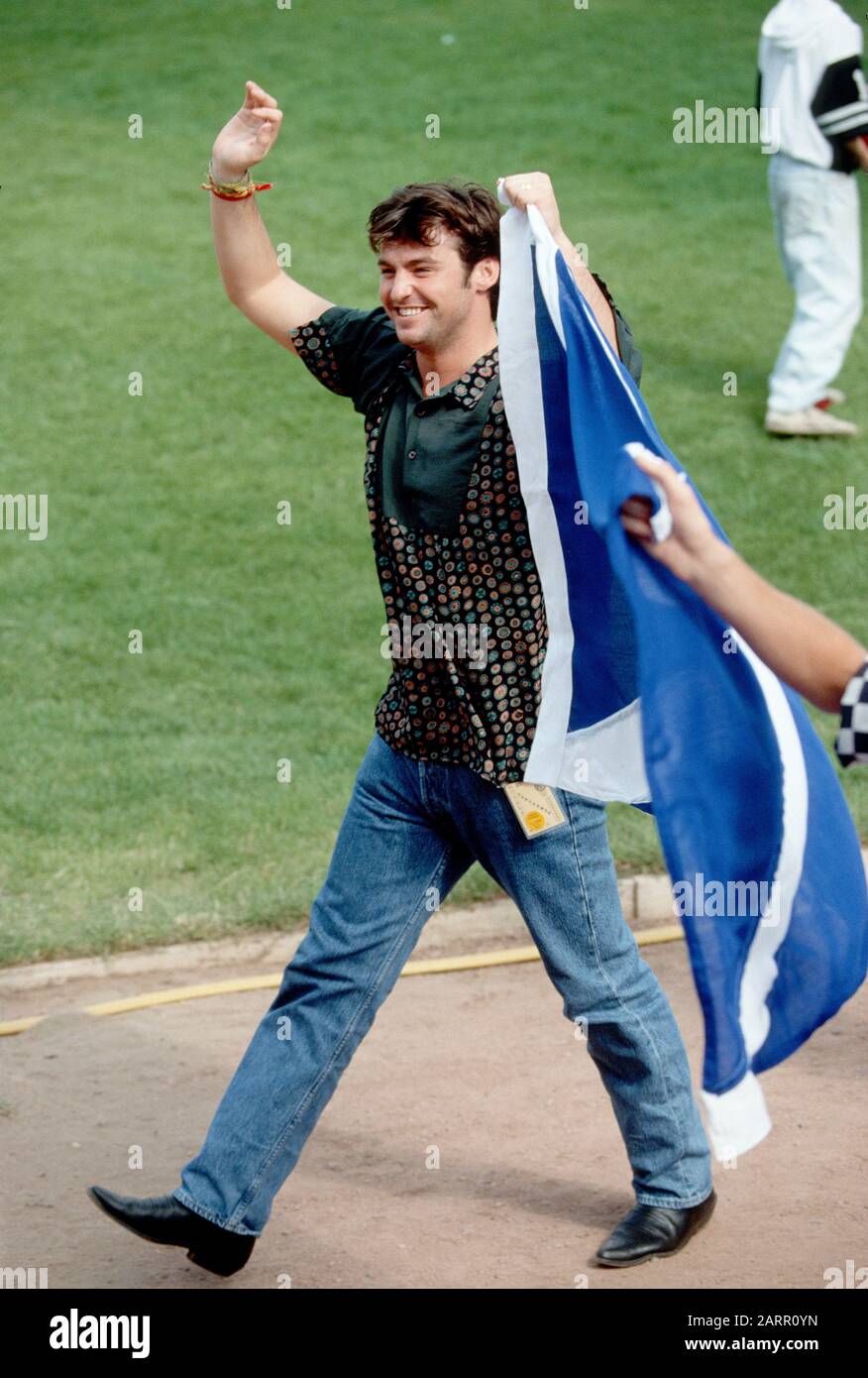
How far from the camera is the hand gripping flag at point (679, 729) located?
11.6 feet

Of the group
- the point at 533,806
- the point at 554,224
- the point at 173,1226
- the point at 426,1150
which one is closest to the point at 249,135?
the point at 554,224

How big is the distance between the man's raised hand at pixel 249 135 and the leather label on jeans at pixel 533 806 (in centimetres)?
158

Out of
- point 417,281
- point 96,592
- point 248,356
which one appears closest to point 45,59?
point 248,356

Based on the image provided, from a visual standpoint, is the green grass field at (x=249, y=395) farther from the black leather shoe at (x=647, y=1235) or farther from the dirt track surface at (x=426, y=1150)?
the black leather shoe at (x=647, y=1235)

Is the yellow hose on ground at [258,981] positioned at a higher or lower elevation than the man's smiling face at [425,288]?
lower

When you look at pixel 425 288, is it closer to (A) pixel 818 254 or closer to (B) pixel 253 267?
(B) pixel 253 267

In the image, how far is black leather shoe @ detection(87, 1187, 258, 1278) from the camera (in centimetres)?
443

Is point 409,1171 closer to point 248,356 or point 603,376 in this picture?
point 603,376

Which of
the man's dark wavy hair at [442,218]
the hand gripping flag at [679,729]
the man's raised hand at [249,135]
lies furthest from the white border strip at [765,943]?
the man's raised hand at [249,135]

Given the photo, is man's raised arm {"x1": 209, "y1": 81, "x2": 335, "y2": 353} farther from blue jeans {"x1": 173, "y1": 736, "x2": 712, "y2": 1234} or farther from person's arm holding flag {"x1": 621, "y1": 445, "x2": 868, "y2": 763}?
person's arm holding flag {"x1": 621, "y1": 445, "x2": 868, "y2": 763}

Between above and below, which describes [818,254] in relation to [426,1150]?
above

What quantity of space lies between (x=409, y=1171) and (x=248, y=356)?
8.52m

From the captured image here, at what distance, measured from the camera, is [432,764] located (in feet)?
14.3

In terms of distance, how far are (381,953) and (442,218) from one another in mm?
1683
